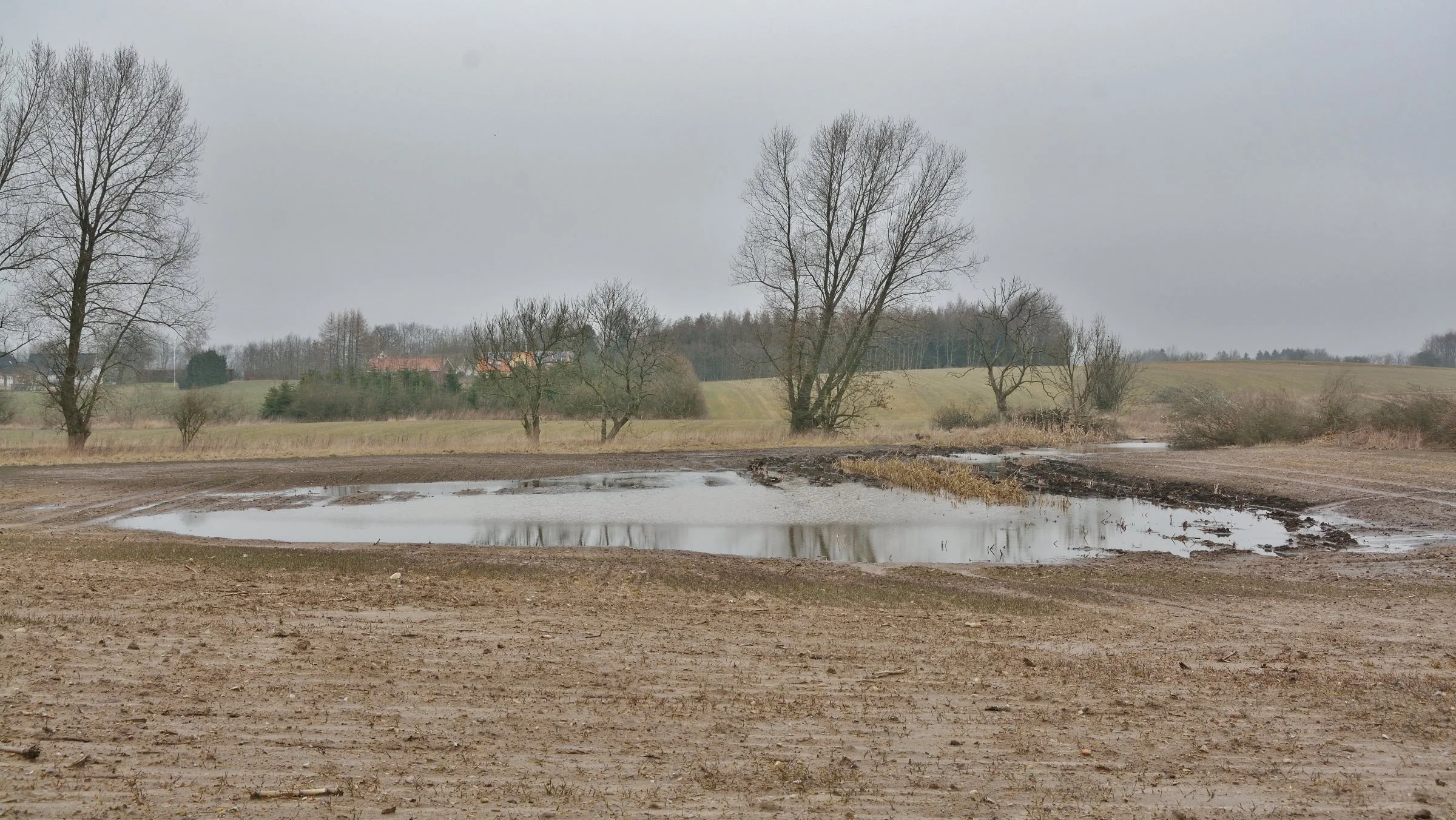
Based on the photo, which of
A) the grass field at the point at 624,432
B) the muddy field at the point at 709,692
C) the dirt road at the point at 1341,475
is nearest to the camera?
the muddy field at the point at 709,692

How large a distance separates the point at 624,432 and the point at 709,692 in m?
34.1

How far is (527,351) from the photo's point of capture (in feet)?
118

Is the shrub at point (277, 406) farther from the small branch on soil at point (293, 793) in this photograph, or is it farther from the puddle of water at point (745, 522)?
the small branch on soil at point (293, 793)

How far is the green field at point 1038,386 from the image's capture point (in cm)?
6431

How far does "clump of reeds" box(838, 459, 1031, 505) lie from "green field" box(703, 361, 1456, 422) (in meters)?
32.3

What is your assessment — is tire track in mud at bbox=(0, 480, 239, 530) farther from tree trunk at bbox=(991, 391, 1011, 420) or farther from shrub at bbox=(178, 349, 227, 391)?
shrub at bbox=(178, 349, 227, 391)

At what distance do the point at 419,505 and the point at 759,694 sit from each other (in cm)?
1354

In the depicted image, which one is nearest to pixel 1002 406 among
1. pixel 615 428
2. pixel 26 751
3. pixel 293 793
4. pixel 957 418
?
pixel 957 418

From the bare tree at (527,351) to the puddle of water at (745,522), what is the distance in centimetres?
1506

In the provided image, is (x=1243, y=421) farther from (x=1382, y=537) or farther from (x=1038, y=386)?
(x=1038, y=386)

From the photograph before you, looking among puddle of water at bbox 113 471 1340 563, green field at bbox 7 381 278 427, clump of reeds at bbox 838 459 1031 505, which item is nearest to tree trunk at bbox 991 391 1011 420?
clump of reeds at bbox 838 459 1031 505

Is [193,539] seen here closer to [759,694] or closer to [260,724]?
[260,724]

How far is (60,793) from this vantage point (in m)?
3.79

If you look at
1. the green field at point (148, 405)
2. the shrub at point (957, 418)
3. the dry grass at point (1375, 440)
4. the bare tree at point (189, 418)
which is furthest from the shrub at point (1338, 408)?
the green field at point (148, 405)
